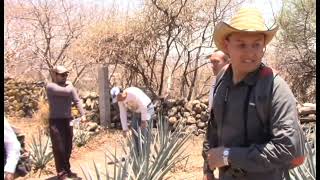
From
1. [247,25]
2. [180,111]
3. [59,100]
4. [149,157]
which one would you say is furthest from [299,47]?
[247,25]

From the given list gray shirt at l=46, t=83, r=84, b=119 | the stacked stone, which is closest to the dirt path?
gray shirt at l=46, t=83, r=84, b=119

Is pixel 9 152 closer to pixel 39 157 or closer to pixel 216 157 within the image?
pixel 216 157

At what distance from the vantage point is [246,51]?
1783mm

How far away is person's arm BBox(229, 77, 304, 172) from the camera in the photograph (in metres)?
1.65

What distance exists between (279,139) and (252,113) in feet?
0.43

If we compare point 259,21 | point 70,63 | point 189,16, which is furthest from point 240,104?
point 70,63

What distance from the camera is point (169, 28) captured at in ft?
36.4

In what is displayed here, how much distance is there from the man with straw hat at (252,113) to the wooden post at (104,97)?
8690 millimetres

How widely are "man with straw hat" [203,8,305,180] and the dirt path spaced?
8.56ft

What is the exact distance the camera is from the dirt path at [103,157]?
19.7 ft

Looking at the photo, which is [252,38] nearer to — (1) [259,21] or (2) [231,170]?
(1) [259,21]

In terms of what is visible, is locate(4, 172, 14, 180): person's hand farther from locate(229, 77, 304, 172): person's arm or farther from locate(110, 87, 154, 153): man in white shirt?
locate(110, 87, 154, 153): man in white shirt

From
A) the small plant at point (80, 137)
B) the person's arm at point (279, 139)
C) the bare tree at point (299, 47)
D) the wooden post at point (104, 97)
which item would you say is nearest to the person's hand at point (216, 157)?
the person's arm at point (279, 139)

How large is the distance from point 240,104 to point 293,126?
0.65ft
